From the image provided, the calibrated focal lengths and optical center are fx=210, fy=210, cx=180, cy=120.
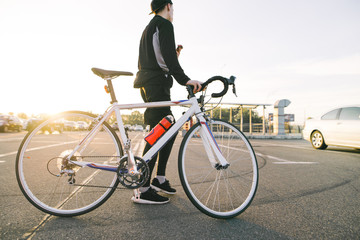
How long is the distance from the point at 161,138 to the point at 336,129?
7.54 meters

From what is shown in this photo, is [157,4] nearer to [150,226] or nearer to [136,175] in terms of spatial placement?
[136,175]

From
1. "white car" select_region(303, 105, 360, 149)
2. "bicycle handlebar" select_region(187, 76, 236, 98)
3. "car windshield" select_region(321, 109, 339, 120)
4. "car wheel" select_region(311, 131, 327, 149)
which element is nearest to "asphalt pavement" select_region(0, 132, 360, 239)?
"bicycle handlebar" select_region(187, 76, 236, 98)

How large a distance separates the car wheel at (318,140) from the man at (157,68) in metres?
7.60

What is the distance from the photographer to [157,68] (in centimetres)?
235

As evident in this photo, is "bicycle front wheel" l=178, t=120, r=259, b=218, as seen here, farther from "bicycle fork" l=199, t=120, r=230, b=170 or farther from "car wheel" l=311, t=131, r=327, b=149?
"car wheel" l=311, t=131, r=327, b=149

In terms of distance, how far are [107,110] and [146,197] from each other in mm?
1035

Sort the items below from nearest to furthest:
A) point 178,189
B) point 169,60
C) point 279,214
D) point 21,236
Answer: point 21,236 → point 279,214 → point 169,60 → point 178,189

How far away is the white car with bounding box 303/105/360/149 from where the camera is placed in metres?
6.68

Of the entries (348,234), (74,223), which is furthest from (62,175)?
(348,234)

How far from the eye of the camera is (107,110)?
2.24 meters

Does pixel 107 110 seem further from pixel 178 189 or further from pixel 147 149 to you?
pixel 178 189

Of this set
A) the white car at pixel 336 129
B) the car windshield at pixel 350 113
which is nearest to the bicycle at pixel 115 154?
the white car at pixel 336 129

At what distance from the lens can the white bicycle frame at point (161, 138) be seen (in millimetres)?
2084

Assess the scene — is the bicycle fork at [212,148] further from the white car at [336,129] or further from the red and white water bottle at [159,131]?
the white car at [336,129]
